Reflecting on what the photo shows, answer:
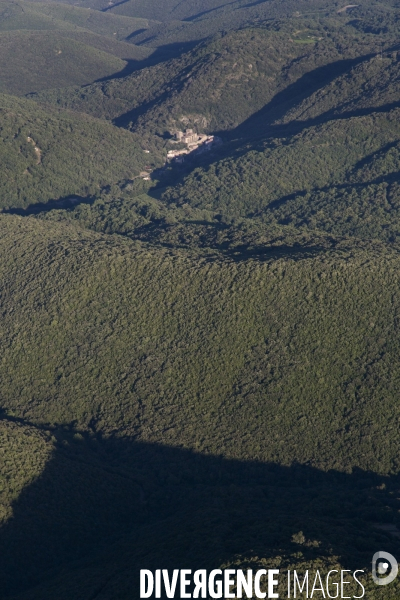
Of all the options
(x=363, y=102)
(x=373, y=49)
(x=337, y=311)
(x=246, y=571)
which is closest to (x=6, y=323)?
(x=337, y=311)

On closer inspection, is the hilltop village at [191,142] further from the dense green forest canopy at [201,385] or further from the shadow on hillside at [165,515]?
the shadow on hillside at [165,515]

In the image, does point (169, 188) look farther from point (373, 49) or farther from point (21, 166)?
point (373, 49)

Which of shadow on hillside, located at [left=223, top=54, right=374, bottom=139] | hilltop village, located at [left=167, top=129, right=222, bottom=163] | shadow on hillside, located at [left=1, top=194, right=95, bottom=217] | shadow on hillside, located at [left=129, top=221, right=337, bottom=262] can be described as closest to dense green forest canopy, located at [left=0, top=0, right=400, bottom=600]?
shadow on hillside, located at [left=129, top=221, right=337, bottom=262]

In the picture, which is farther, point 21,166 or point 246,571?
point 21,166

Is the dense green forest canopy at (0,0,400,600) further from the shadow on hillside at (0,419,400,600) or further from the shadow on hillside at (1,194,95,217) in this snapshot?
the shadow on hillside at (1,194,95,217)

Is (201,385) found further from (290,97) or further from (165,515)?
(290,97)

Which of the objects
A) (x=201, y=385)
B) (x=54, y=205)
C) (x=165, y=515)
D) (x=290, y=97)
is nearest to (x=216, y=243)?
(x=201, y=385)

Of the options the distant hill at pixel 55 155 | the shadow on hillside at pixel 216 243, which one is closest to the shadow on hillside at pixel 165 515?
the shadow on hillside at pixel 216 243
